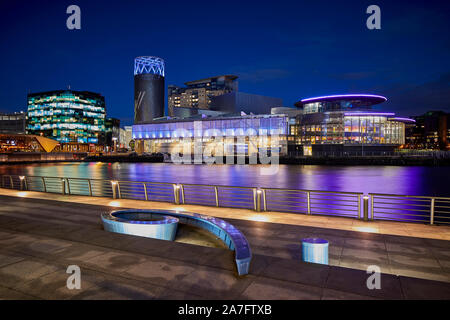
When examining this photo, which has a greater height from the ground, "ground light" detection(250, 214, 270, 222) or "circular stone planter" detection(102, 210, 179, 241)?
"circular stone planter" detection(102, 210, 179, 241)

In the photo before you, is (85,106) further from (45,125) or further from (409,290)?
(409,290)

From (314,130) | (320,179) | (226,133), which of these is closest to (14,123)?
(226,133)

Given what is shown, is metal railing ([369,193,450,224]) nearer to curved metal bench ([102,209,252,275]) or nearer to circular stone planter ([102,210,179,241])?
curved metal bench ([102,209,252,275])

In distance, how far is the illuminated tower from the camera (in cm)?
17662

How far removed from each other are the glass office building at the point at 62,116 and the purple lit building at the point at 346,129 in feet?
448

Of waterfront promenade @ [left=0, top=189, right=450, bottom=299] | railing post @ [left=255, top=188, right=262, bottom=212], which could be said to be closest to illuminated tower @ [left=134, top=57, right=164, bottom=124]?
railing post @ [left=255, top=188, right=262, bottom=212]

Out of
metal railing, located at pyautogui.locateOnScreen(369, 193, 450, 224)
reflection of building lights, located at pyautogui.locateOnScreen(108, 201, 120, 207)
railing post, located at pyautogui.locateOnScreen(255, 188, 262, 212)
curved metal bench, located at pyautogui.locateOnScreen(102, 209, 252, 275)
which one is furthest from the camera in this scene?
reflection of building lights, located at pyautogui.locateOnScreen(108, 201, 120, 207)

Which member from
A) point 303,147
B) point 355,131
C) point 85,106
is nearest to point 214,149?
point 303,147

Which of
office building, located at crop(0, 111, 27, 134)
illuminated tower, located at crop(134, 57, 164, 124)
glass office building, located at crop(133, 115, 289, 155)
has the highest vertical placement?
illuminated tower, located at crop(134, 57, 164, 124)

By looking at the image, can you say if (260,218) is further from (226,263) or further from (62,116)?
(62,116)

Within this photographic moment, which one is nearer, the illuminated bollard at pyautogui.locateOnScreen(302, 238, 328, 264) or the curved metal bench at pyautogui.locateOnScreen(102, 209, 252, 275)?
the curved metal bench at pyautogui.locateOnScreen(102, 209, 252, 275)

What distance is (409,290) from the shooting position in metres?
5.37

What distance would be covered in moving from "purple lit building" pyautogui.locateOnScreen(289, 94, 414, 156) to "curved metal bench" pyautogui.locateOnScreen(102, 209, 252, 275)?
92044 mm
